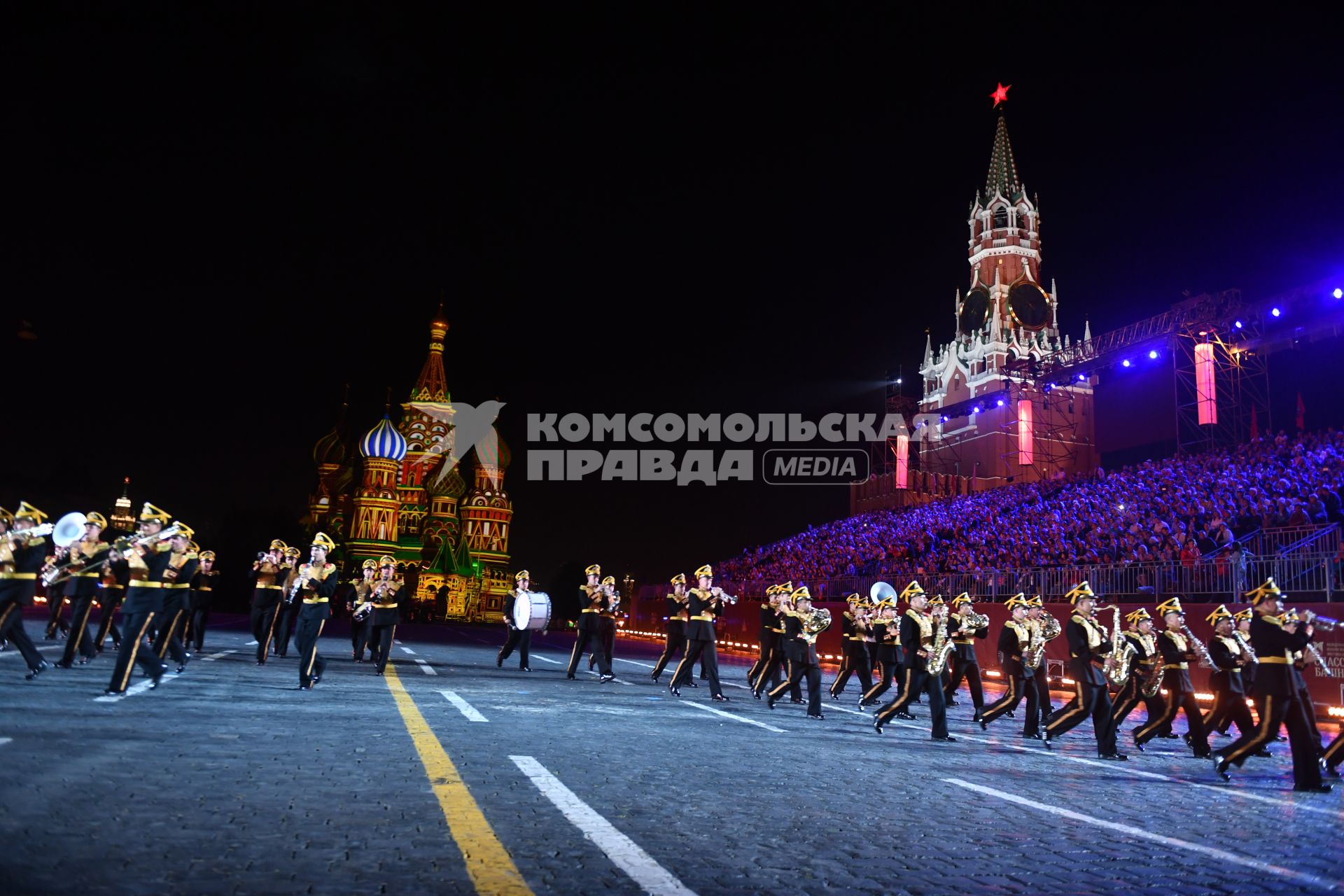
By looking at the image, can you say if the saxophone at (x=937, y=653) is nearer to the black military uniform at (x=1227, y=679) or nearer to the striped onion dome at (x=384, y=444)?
the black military uniform at (x=1227, y=679)

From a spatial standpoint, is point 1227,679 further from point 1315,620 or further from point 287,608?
point 287,608

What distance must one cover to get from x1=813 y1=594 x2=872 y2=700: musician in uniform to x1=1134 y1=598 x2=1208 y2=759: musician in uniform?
598cm

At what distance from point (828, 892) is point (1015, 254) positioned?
295 feet

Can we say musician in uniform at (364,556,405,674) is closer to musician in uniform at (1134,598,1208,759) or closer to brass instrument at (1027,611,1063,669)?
brass instrument at (1027,611,1063,669)

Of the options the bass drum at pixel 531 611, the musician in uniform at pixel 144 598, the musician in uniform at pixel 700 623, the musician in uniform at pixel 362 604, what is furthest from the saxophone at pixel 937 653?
the bass drum at pixel 531 611

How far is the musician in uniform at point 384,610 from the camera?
17953 millimetres

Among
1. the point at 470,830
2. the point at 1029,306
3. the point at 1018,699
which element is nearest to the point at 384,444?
the point at 1029,306

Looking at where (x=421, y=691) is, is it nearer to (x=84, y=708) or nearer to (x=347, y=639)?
(x=84, y=708)

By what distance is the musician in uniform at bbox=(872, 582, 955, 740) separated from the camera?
465 inches

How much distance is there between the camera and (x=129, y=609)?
37.7 feet

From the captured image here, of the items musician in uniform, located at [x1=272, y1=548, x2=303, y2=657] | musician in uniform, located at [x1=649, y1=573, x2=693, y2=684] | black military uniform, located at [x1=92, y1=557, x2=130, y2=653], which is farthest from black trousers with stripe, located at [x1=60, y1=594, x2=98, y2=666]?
musician in uniform, located at [x1=649, y1=573, x2=693, y2=684]

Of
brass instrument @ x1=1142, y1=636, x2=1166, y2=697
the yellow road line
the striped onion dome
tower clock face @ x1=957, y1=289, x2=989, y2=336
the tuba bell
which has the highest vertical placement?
tower clock face @ x1=957, y1=289, x2=989, y2=336

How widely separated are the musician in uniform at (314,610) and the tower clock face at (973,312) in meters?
77.7

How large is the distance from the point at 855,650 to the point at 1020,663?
5.71 metres
